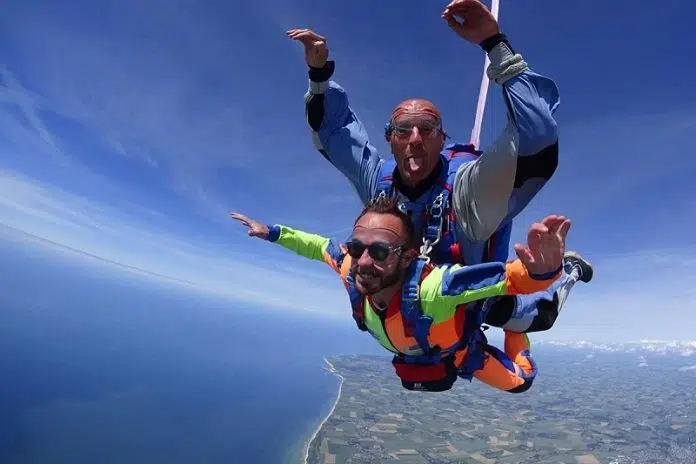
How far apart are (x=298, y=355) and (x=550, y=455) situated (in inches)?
5257

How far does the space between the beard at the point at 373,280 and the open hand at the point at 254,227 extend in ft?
3.86

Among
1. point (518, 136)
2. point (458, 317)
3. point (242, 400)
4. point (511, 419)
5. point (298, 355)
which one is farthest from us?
point (298, 355)

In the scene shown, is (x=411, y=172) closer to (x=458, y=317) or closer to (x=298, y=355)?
(x=458, y=317)

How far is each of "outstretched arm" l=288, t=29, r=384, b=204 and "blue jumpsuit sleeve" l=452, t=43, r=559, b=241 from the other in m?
0.93

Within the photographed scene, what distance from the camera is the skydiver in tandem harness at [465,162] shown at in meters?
1.85

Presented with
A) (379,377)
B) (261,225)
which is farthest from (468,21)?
(379,377)

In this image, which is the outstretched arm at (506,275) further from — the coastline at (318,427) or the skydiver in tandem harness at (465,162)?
the coastline at (318,427)

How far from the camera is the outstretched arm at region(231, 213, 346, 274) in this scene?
10.8ft

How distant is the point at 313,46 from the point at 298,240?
1.58 m

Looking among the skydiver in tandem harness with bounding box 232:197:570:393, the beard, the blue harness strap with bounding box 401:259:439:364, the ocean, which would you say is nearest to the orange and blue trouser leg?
the skydiver in tandem harness with bounding box 232:197:570:393

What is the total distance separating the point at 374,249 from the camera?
2414 mm

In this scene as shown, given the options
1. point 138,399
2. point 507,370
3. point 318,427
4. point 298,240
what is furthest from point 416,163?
point 138,399

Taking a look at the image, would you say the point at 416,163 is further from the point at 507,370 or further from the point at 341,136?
the point at 507,370

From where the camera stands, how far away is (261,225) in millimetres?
3336
